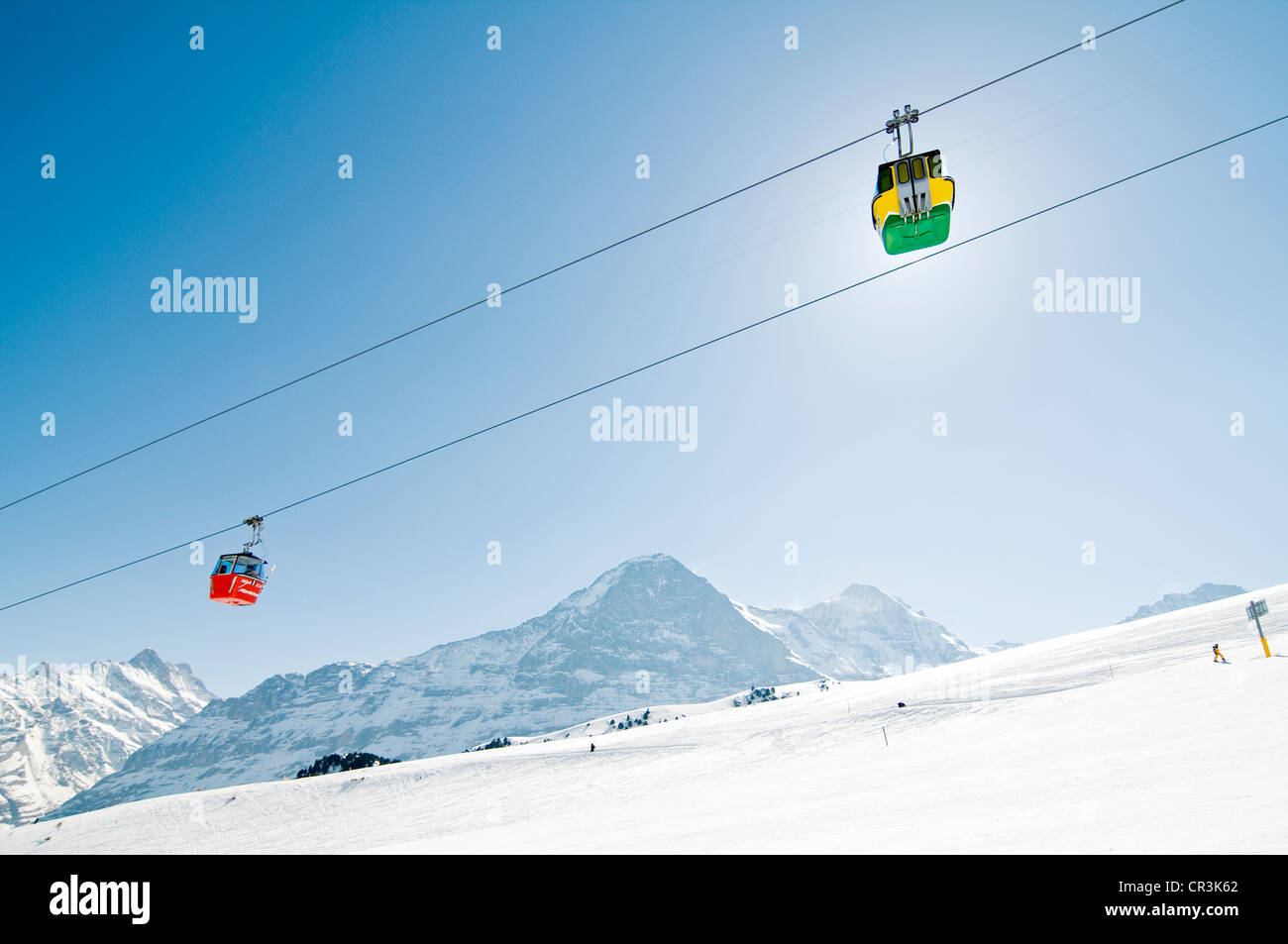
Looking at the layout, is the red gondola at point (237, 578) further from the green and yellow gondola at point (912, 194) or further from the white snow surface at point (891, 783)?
the green and yellow gondola at point (912, 194)

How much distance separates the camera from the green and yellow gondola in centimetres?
959

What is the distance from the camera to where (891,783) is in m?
17.4

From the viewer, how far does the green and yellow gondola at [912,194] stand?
959 centimetres

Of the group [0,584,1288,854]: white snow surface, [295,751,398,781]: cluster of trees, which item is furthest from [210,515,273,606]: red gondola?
[295,751,398,781]: cluster of trees

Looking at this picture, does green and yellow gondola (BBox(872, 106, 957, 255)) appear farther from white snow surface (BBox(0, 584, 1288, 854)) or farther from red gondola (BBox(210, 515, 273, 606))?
red gondola (BBox(210, 515, 273, 606))

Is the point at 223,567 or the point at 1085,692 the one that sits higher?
the point at 223,567

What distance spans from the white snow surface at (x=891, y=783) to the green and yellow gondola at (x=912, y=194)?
324 inches

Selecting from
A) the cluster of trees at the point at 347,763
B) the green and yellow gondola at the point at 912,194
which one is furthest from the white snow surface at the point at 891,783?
the cluster of trees at the point at 347,763
